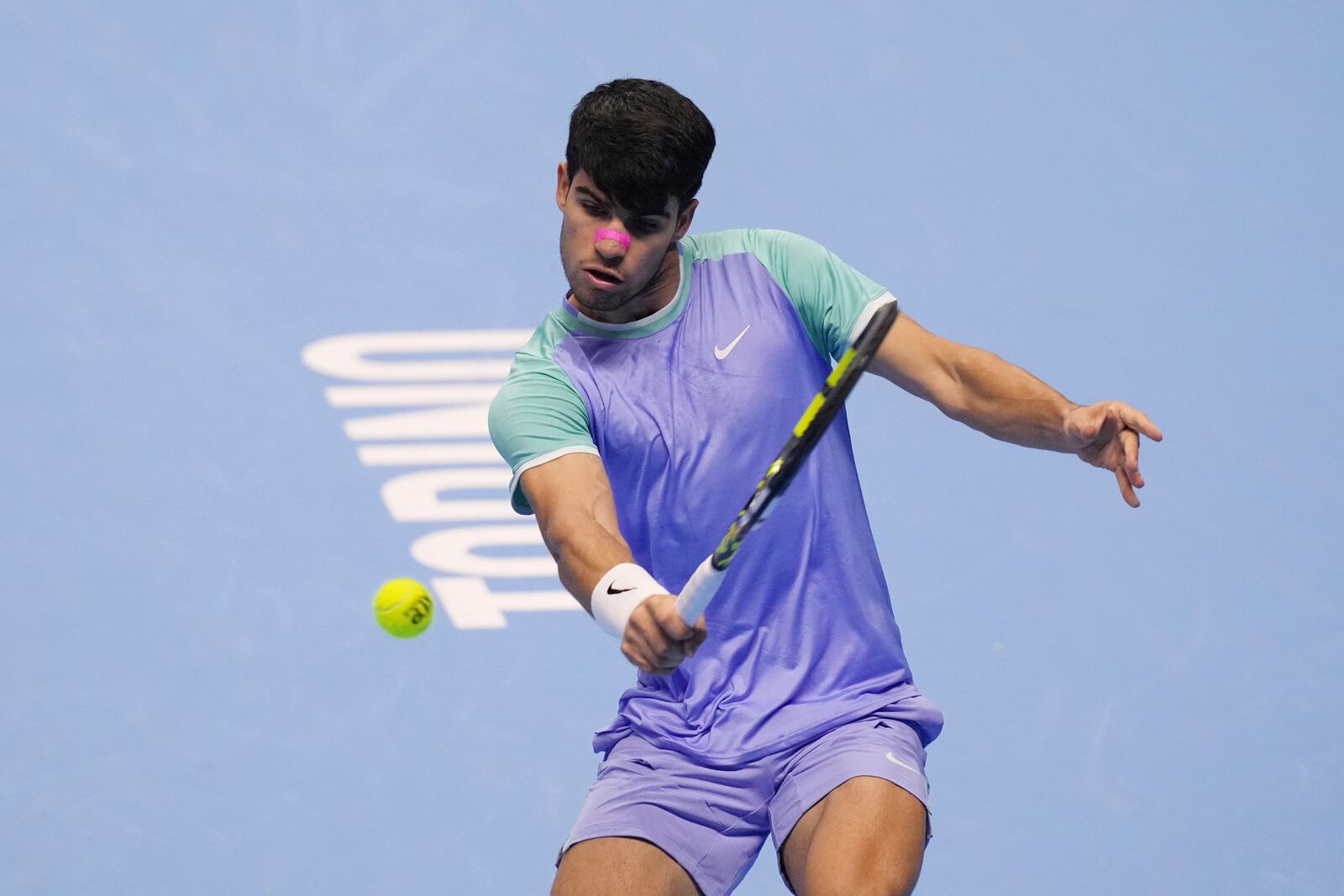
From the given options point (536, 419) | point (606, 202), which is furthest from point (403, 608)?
point (606, 202)

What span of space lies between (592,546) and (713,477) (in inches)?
12.6

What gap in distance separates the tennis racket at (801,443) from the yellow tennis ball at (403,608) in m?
1.29

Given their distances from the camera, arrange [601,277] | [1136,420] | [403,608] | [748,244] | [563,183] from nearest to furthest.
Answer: [1136,420] → [601,277] → [563,183] → [748,244] → [403,608]

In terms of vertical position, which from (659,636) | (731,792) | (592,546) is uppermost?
(592,546)

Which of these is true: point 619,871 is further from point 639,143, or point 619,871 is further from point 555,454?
point 639,143

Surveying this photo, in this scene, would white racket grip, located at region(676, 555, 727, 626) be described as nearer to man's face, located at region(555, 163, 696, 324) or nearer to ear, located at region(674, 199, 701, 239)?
man's face, located at region(555, 163, 696, 324)

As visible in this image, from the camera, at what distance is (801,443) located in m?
2.20

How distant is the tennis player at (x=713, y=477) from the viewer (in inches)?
103

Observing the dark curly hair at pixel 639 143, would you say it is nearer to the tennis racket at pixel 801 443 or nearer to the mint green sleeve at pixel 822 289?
the mint green sleeve at pixel 822 289

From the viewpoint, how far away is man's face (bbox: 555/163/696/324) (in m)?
2.68

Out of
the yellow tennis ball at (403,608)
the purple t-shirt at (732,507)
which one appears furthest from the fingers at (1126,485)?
the yellow tennis ball at (403,608)

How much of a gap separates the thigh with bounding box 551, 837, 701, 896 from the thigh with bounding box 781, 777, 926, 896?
0.60 ft

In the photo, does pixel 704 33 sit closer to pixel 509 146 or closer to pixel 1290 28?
pixel 509 146

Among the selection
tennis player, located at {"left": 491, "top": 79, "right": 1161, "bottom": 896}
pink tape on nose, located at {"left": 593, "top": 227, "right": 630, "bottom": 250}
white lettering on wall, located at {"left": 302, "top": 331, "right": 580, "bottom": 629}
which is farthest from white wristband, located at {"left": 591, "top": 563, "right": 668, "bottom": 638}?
white lettering on wall, located at {"left": 302, "top": 331, "right": 580, "bottom": 629}
